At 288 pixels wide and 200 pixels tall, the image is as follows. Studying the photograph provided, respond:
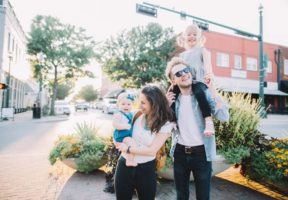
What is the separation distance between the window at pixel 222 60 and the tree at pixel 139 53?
5370 mm

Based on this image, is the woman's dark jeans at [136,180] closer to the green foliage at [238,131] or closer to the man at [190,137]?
the man at [190,137]

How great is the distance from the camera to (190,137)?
253cm

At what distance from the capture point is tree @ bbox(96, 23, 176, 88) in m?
28.8

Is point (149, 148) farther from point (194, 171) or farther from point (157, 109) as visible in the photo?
point (194, 171)

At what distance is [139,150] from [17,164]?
5017 mm

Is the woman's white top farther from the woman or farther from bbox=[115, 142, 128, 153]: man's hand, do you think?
bbox=[115, 142, 128, 153]: man's hand

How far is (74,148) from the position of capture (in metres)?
4.95

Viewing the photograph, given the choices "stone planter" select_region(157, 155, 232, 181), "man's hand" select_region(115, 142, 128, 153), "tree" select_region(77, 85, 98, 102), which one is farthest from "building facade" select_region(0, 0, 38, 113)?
"tree" select_region(77, 85, 98, 102)

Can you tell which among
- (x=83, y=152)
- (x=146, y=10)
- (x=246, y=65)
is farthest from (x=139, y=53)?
(x=83, y=152)

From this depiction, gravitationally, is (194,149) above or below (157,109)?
below

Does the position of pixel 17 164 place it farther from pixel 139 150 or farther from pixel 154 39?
pixel 154 39

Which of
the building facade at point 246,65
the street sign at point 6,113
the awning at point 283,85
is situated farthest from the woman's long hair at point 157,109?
the awning at point 283,85

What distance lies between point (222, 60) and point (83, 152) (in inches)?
1038

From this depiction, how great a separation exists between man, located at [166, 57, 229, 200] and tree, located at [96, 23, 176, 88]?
25.8 metres
